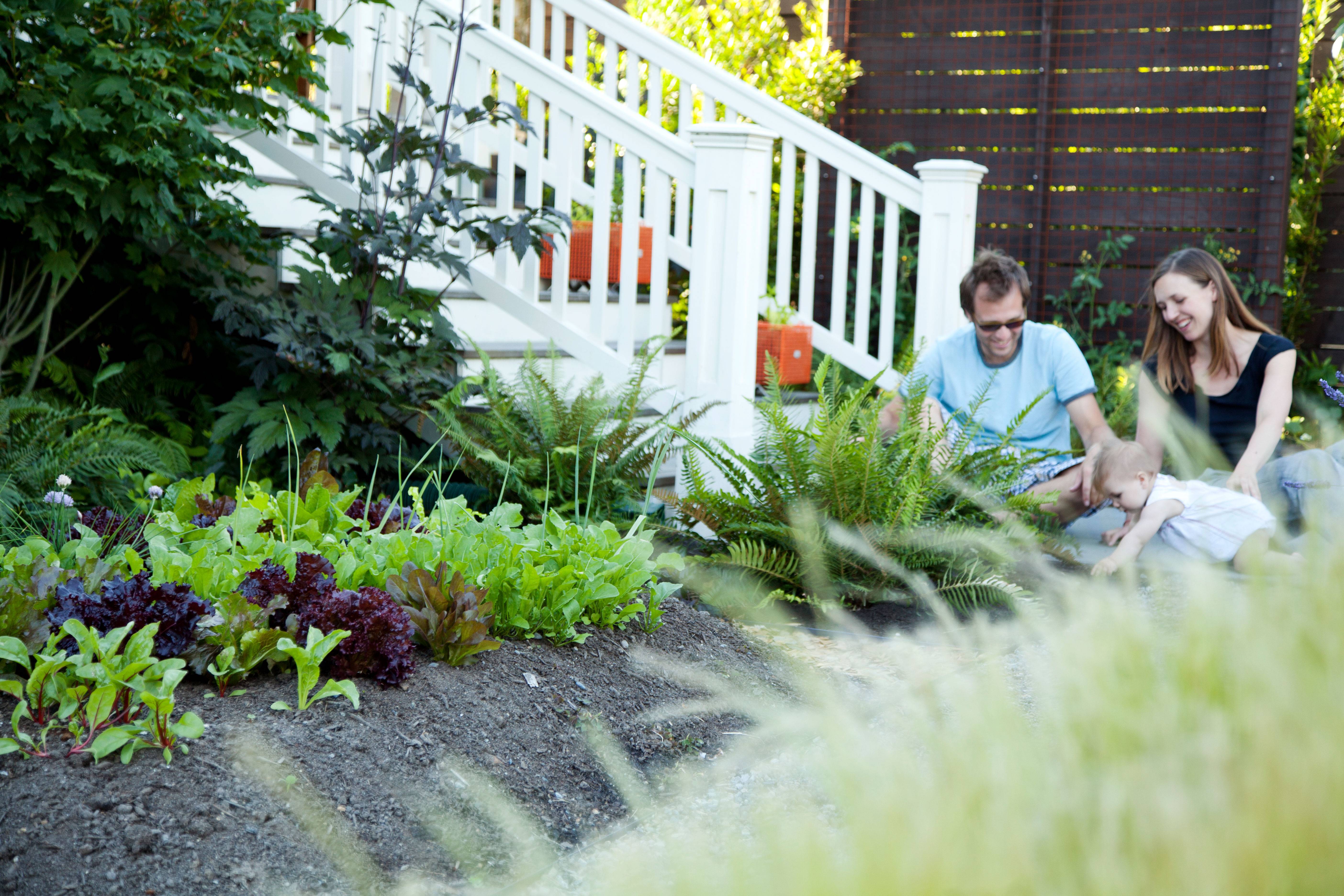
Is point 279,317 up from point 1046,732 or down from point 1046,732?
up

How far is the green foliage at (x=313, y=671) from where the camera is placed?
1745 mm

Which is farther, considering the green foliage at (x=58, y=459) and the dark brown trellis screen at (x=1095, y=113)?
the dark brown trellis screen at (x=1095, y=113)

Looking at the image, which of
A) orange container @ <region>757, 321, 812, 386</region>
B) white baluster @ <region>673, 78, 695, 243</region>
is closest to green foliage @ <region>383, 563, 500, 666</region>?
white baluster @ <region>673, 78, 695, 243</region>

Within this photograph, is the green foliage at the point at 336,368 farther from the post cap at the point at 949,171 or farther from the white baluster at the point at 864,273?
the post cap at the point at 949,171

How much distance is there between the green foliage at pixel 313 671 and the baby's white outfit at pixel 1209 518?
246 centimetres

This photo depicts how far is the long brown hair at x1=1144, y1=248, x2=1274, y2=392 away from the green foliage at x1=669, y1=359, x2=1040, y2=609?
893 millimetres

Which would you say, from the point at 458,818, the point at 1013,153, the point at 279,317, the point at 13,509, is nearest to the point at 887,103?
the point at 1013,153

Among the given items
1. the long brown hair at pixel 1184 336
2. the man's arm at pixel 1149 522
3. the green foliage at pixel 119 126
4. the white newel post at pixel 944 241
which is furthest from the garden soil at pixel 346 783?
the white newel post at pixel 944 241

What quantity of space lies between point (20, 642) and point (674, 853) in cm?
141

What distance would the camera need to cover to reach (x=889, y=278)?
16.0ft

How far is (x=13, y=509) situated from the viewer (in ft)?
8.56

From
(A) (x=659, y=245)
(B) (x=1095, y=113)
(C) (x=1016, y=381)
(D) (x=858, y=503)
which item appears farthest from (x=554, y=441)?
(B) (x=1095, y=113)

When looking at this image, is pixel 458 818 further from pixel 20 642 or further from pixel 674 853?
pixel 674 853

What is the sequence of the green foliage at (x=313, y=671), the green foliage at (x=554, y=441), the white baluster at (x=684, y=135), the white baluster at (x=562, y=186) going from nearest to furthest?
the green foliage at (x=313, y=671) → the green foliage at (x=554, y=441) → the white baluster at (x=562, y=186) → the white baluster at (x=684, y=135)
